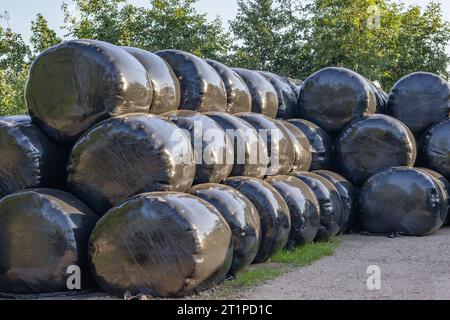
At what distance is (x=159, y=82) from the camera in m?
6.54

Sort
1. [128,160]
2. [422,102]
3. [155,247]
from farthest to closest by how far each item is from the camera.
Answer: [422,102], [128,160], [155,247]

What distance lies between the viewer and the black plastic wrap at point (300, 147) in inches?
339

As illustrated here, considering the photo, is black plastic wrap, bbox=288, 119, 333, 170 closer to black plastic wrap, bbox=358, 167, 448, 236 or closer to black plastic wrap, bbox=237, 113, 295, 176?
black plastic wrap, bbox=358, 167, 448, 236

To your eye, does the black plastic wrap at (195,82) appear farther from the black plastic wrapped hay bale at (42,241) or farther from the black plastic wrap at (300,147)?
the black plastic wrapped hay bale at (42,241)

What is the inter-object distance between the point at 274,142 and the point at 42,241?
3.29 meters

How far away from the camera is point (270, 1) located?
91.1 feet

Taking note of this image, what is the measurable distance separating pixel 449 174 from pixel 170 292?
6447 mm

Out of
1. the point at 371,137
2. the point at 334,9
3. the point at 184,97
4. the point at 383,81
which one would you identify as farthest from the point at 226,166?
the point at 383,81

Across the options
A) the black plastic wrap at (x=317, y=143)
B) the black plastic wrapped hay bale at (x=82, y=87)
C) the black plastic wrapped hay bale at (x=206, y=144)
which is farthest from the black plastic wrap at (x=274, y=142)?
the black plastic wrapped hay bale at (x=82, y=87)

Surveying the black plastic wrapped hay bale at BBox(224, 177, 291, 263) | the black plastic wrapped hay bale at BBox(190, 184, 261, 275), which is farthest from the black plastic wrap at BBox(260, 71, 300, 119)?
the black plastic wrapped hay bale at BBox(190, 184, 261, 275)

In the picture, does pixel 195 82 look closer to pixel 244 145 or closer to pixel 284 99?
pixel 244 145

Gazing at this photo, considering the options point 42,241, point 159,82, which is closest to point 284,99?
point 159,82

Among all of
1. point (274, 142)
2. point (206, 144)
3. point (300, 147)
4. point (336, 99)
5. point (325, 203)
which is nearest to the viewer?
point (206, 144)

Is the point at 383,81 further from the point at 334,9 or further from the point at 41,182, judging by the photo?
the point at 41,182
